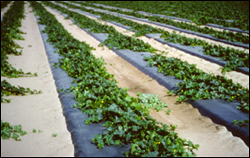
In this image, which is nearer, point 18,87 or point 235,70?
point 18,87

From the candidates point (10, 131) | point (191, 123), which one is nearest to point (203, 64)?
point (191, 123)

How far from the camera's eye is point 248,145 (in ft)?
10.6

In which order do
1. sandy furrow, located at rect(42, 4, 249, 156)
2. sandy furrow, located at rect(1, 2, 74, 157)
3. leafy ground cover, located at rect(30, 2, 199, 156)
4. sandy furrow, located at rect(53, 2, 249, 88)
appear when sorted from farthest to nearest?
sandy furrow, located at rect(53, 2, 249, 88)
sandy furrow, located at rect(42, 4, 249, 156)
sandy furrow, located at rect(1, 2, 74, 157)
leafy ground cover, located at rect(30, 2, 199, 156)

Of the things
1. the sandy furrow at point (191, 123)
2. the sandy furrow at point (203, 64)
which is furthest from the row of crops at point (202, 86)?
→ the sandy furrow at point (203, 64)

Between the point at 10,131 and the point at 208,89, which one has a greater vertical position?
the point at 208,89

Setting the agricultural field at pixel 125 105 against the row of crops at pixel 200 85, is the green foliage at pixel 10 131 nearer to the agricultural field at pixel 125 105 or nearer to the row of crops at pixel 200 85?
the agricultural field at pixel 125 105

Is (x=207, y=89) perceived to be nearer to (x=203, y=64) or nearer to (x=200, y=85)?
(x=200, y=85)

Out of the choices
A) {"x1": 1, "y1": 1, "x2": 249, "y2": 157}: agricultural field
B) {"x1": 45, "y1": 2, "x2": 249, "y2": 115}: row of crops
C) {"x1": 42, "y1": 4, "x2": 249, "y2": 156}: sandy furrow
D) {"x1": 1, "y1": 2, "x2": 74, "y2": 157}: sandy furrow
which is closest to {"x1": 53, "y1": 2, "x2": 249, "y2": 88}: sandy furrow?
{"x1": 1, "y1": 1, "x2": 249, "y2": 157}: agricultural field

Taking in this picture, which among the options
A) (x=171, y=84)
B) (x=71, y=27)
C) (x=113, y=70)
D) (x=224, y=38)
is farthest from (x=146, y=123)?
(x=71, y=27)

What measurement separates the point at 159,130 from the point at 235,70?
4.86m

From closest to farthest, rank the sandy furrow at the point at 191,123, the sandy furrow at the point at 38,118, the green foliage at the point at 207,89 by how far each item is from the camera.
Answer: the sandy furrow at the point at 38,118
the sandy furrow at the point at 191,123
the green foliage at the point at 207,89

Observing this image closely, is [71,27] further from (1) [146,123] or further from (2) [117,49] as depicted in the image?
(1) [146,123]

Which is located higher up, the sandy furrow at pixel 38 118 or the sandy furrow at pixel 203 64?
the sandy furrow at pixel 203 64

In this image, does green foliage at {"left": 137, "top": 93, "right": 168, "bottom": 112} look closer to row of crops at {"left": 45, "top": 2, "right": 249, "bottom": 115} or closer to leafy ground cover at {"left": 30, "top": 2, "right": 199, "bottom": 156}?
leafy ground cover at {"left": 30, "top": 2, "right": 199, "bottom": 156}
